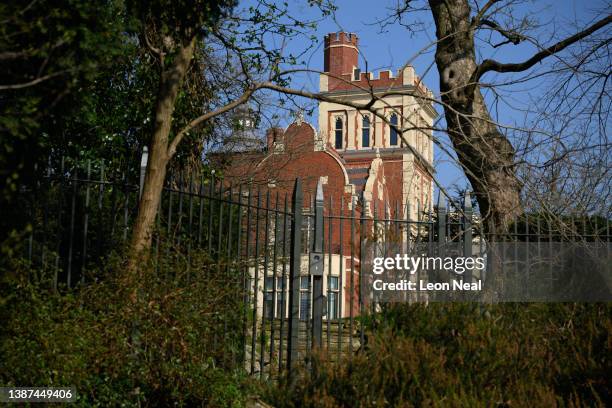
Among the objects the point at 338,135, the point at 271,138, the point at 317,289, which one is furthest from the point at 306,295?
the point at 338,135

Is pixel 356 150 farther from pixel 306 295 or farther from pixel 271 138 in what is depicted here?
pixel 306 295

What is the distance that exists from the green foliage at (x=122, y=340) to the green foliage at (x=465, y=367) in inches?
30.7

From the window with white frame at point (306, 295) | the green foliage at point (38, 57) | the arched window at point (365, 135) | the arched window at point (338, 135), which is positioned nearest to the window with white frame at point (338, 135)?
the arched window at point (338, 135)

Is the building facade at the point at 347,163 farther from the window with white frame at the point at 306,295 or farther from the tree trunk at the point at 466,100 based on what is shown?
the tree trunk at the point at 466,100

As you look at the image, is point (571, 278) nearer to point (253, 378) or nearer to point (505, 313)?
point (505, 313)

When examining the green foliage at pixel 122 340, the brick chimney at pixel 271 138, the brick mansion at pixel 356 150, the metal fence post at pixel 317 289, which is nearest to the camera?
the green foliage at pixel 122 340

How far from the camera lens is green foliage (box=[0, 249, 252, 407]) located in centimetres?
551

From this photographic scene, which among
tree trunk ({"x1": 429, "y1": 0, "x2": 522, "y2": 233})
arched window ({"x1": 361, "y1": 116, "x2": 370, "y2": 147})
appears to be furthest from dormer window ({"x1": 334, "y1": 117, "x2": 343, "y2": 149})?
tree trunk ({"x1": 429, "y1": 0, "x2": 522, "y2": 233})

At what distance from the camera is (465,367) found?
641cm

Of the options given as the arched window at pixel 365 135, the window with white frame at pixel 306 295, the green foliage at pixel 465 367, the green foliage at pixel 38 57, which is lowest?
the green foliage at pixel 465 367

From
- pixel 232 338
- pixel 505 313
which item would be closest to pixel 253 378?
pixel 232 338

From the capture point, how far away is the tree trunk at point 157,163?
657cm

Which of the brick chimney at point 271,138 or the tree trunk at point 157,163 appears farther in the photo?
the brick chimney at point 271,138

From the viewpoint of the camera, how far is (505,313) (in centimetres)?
845
